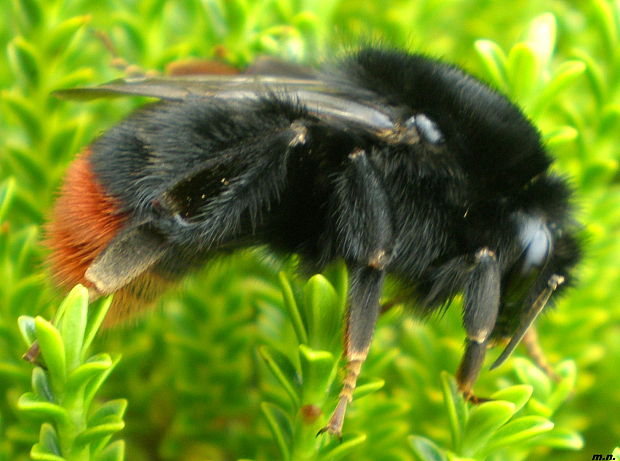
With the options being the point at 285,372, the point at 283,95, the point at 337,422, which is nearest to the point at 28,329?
the point at 285,372

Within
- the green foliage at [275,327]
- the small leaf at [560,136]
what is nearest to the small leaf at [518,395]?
the green foliage at [275,327]

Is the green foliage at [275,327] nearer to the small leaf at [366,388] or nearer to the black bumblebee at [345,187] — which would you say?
the small leaf at [366,388]

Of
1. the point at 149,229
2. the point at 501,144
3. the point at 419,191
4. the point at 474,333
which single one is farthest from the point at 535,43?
the point at 149,229

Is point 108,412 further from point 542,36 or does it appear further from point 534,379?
point 542,36

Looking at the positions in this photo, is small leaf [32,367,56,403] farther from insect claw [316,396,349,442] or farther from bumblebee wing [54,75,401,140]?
bumblebee wing [54,75,401,140]

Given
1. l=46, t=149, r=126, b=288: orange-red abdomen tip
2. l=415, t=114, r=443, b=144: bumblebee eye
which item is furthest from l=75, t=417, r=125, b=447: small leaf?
l=415, t=114, r=443, b=144: bumblebee eye

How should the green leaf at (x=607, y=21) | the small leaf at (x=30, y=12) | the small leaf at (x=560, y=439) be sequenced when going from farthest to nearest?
the green leaf at (x=607, y=21), the small leaf at (x=30, y=12), the small leaf at (x=560, y=439)
